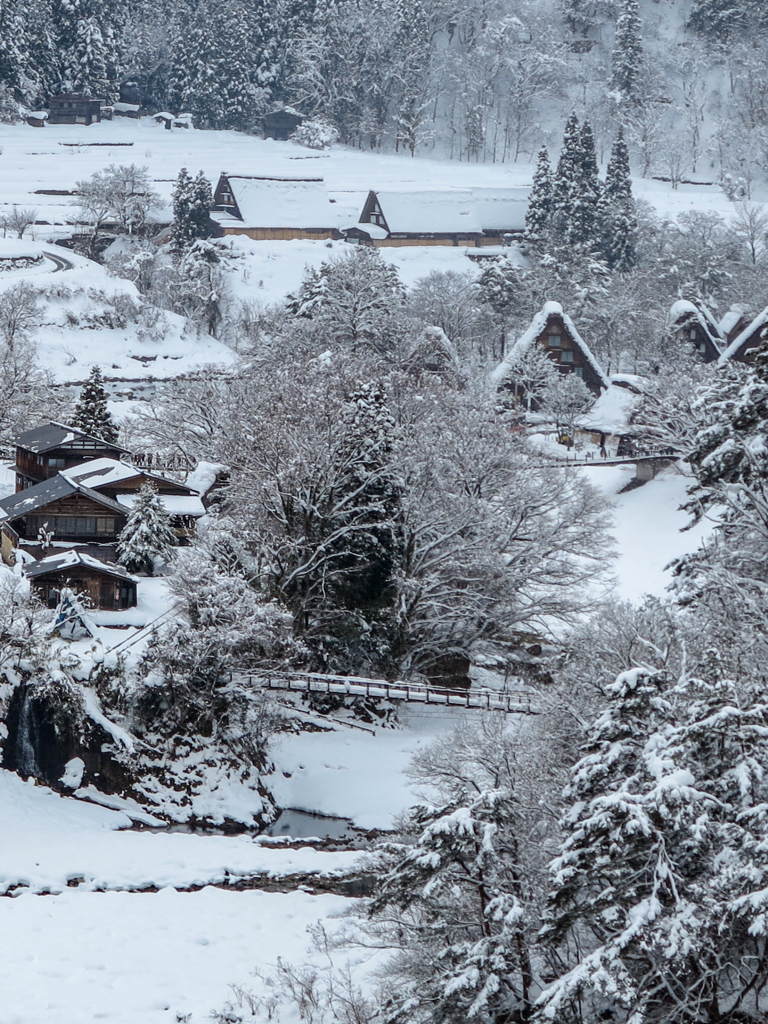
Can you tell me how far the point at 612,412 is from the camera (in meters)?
52.4

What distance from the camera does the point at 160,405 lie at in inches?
1876

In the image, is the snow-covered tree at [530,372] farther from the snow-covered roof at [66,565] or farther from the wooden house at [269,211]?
the wooden house at [269,211]

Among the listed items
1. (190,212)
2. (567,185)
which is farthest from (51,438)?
(567,185)

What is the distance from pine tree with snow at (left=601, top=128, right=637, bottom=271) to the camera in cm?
7712

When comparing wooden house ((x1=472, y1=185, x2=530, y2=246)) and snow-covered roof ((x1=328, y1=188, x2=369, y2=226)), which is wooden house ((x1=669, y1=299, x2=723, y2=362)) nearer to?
wooden house ((x1=472, y1=185, x2=530, y2=246))

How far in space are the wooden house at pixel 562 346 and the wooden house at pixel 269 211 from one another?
96.3 feet

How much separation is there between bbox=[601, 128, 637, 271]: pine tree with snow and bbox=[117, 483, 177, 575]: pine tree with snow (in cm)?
4910

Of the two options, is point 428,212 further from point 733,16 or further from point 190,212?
point 733,16

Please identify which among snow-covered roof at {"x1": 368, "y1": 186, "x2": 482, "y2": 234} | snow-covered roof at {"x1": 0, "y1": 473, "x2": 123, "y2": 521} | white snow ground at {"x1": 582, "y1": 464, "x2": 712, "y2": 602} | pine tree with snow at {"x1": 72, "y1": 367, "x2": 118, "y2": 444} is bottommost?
white snow ground at {"x1": 582, "y1": 464, "x2": 712, "y2": 602}

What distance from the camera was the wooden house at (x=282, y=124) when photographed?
356 ft

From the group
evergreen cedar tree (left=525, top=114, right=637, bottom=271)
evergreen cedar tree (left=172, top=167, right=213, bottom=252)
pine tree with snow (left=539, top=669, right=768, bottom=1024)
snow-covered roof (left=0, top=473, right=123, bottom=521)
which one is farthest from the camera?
evergreen cedar tree (left=172, top=167, right=213, bottom=252)

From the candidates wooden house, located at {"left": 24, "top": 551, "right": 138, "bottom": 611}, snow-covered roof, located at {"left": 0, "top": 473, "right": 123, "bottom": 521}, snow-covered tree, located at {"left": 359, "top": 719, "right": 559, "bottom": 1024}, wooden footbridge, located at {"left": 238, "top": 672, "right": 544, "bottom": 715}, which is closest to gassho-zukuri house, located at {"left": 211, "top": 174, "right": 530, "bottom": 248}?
snow-covered roof, located at {"left": 0, "top": 473, "right": 123, "bottom": 521}

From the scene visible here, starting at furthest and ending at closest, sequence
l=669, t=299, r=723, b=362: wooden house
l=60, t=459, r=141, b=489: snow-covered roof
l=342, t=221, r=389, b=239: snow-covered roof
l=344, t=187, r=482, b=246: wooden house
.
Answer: l=344, t=187, r=482, b=246: wooden house
l=342, t=221, r=389, b=239: snow-covered roof
l=669, t=299, r=723, b=362: wooden house
l=60, t=459, r=141, b=489: snow-covered roof

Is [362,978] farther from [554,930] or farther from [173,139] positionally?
[173,139]
